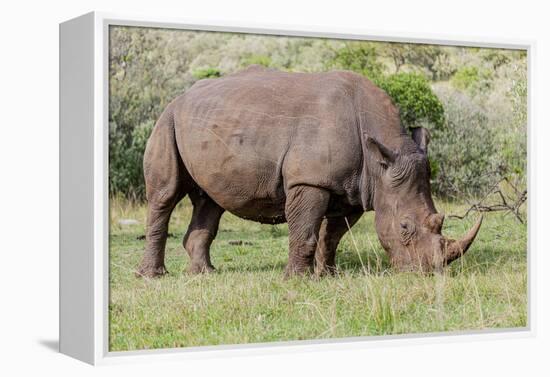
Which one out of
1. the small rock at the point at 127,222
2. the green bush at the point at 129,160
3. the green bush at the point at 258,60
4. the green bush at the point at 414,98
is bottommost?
the small rock at the point at 127,222

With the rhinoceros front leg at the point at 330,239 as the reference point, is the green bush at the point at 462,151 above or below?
above

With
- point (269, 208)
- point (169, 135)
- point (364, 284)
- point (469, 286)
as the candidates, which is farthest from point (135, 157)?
point (469, 286)

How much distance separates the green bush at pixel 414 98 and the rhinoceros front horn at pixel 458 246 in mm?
2208

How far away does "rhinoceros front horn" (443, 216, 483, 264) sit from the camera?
1494cm

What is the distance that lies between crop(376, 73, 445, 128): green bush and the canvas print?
20mm

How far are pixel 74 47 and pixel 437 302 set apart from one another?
510cm

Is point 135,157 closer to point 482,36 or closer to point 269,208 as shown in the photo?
point 269,208

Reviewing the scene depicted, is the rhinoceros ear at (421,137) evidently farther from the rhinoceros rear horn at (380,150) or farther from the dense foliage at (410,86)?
the dense foliage at (410,86)

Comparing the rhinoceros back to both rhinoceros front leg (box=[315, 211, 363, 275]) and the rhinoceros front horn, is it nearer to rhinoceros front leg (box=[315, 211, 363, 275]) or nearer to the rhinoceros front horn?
rhinoceros front leg (box=[315, 211, 363, 275])

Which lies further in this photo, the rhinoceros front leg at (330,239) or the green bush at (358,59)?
the green bush at (358,59)

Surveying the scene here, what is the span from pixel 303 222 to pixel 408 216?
1.23 metres

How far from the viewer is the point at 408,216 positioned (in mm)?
15055

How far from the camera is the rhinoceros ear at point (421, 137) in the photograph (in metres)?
15.5

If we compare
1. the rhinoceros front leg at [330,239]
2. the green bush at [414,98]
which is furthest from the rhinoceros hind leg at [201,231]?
the green bush at [414,98]
